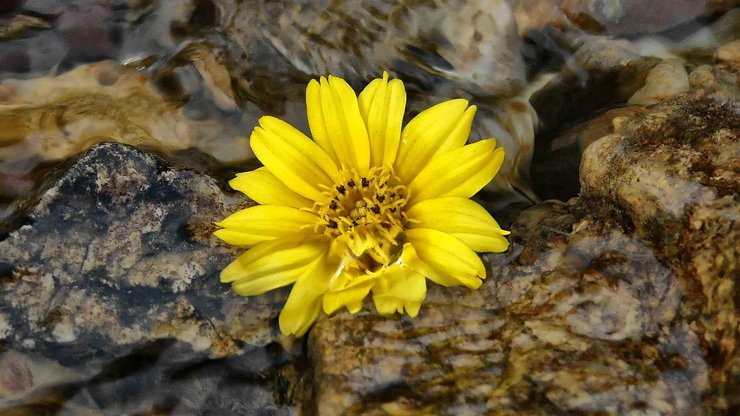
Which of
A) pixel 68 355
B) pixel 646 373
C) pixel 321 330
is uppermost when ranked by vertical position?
pixel 646 373

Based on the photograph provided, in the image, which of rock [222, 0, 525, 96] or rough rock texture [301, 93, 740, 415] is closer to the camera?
rough rock texture [301, 93, 740, 415]

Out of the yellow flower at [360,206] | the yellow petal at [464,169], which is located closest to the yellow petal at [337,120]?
the yellow flower at [360,206]

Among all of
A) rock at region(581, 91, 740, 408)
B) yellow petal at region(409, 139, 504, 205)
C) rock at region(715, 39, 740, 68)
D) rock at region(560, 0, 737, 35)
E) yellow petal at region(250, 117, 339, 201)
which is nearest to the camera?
rock at region(581, 91, 740, 408)

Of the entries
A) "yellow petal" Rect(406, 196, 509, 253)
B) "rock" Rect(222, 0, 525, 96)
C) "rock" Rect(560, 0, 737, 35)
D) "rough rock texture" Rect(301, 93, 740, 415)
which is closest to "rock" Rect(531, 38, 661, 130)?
"rock" Rect(560, 0, 737, 35)

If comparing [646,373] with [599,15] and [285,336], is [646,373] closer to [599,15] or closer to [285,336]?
[285,336]

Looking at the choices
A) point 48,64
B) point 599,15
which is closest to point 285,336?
point 48,64

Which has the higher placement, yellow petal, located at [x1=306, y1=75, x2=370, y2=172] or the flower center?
yellow petal, located at [x1=306, y1=75, x2=370, y2=172]

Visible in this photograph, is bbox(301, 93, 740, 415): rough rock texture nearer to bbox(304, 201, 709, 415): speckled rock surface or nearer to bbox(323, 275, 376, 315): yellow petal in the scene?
bbox(304, 201, 709, 415): speckled rock surface
